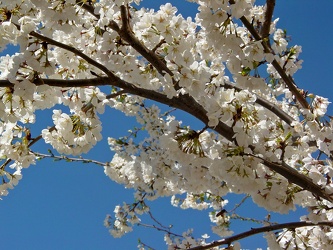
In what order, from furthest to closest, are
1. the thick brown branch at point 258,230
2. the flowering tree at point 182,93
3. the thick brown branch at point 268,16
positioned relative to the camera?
the thick brown branch at point 258,230, the thick brown branch at point 268,16, the flowering tree at point 182,93

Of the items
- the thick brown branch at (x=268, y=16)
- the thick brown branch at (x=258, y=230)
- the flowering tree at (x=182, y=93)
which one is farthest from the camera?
the thick brown branch at (x=258, y=230)

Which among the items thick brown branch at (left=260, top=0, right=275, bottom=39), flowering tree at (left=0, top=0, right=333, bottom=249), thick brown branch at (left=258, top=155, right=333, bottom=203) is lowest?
thick brown branch at (left=258, top=155, right=333, bottom=203)

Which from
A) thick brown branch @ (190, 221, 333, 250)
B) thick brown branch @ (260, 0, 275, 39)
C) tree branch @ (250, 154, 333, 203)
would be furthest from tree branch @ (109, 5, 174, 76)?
thick brown branch @ (190, 221, 333, 250)

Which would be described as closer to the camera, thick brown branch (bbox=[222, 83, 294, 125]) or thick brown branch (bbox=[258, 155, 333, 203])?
thick brown branch (bbox=[258, 155, 333, 203])

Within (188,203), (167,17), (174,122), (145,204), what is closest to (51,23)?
(167,17)

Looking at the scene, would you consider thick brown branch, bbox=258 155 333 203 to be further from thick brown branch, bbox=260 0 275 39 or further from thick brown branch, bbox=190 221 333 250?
thick brown branch, bbox=260 0 275 39

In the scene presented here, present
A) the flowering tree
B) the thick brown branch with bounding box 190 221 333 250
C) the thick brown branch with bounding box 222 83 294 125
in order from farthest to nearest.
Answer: the thick brown branch with bounding box 222 83 294 125 → the thick brown branch with bounding box 190 221 333 250 → the flowering tree

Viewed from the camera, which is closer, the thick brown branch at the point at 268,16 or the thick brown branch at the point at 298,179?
the thick brown branch at the point at 298,179

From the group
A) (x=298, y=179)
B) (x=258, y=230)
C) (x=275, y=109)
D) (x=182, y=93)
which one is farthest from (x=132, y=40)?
(x=258, y=230)

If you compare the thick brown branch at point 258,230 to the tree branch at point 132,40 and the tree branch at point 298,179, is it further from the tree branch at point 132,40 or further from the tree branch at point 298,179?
the tree branch at point 132,40

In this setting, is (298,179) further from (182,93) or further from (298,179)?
(182,93)

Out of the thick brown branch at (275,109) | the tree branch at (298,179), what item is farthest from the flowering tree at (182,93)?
the thick brown branch at (275,109)

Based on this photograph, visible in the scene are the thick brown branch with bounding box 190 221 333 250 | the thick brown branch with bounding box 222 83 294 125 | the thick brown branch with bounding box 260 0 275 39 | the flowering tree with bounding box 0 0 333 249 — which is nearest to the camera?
the flowering tree with bounding box 0 0 333 249

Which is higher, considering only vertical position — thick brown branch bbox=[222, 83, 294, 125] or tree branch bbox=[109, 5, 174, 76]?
thick brown branch bbox=[222, 83, 294, 125]
